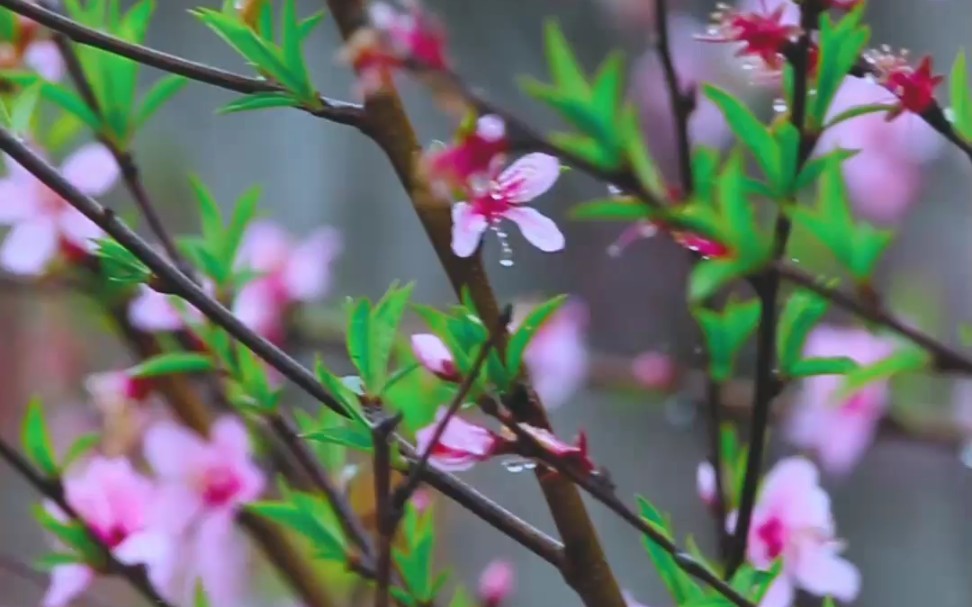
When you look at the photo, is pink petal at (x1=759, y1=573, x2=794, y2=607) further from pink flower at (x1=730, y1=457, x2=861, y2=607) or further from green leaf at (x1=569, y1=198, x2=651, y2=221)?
green leaf at (x1=569, y1=198, x2=651, y2=221)

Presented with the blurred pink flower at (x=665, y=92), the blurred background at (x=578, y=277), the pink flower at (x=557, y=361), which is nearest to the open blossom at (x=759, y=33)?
the pink flower at (x=557, y=361)

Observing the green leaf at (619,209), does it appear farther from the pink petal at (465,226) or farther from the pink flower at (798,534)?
the pink flower at (798,534)

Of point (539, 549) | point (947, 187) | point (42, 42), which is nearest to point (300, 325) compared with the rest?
point (42, 42)

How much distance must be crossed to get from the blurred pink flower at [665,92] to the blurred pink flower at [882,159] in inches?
6.2

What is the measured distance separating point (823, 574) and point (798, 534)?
0.02 metres

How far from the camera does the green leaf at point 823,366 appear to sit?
39 cm

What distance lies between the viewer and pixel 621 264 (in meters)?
1.61

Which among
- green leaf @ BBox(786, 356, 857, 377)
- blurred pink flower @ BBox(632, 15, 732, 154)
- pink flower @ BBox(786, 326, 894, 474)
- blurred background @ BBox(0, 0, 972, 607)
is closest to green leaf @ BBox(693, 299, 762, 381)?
green leaf @ BBox(786, 356, 857, 377)

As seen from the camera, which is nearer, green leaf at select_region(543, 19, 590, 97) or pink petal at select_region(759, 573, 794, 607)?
green leaf at select_region(543, 19, 590, 97)

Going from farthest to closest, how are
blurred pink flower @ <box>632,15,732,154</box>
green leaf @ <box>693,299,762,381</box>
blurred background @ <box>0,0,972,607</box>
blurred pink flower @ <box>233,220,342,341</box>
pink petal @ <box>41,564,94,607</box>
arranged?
blurred background @ <box>0,0,972,607</box>
blurred pink flower @ <box>632,15,732,154</box>
blurred pink flower @ <box>233,220,342,341</box>
pink petal @ <box>41,564,94,607</box>
green leaf @ <box>693,299,762,381</box>

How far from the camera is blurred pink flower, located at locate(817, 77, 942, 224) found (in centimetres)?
88

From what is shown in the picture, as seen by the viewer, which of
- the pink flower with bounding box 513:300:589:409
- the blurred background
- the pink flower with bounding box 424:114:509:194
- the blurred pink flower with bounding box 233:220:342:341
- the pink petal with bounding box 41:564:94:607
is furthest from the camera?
the blurred background

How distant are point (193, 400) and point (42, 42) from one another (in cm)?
22

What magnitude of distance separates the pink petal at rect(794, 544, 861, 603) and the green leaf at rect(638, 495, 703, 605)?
11 centimetres
